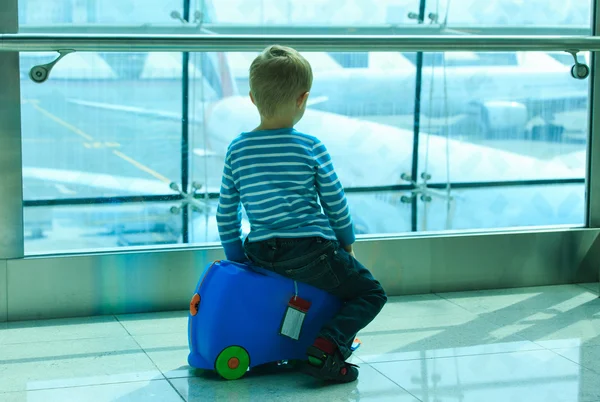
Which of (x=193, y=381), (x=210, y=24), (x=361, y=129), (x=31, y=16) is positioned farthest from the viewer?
(x=361, y=129)

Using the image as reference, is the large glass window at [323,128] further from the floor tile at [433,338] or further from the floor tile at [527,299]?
the floor tile at [433,338]

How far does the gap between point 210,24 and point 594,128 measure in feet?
4.70

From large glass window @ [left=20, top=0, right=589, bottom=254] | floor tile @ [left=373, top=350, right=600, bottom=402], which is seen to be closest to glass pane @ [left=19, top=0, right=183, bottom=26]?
large glass window @ [left=20, top=0, right=589, bottom=254]

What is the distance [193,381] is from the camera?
2.20 m

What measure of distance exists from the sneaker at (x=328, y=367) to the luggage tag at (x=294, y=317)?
3.3 inches

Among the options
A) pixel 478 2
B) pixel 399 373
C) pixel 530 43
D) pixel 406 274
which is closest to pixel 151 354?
pixel 399 373

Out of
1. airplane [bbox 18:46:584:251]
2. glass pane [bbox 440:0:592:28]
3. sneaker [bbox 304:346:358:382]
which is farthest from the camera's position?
glass pane [bbox 440:0:592:28]

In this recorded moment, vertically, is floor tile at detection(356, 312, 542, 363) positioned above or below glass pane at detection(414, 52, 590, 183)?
below

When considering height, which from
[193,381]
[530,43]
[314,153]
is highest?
[530,43]

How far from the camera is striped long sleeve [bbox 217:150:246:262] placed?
2.32 meters

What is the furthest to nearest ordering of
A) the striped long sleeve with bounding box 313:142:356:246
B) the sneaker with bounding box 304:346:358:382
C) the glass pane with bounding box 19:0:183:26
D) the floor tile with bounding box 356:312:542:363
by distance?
the glass pane with bounding box 19:0:183:26, the floor tile with bounding box 356:312:542:363, the striped long sleeve with bounding box 313:142:356:246, the sneaker with bounding box 304:346:358:382

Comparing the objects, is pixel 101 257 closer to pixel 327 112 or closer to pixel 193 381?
pixel 193 381

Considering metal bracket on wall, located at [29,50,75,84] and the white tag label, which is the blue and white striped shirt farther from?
metal bracket on wall, located at [29,50,75,84]

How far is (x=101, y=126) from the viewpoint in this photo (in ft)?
9.25
